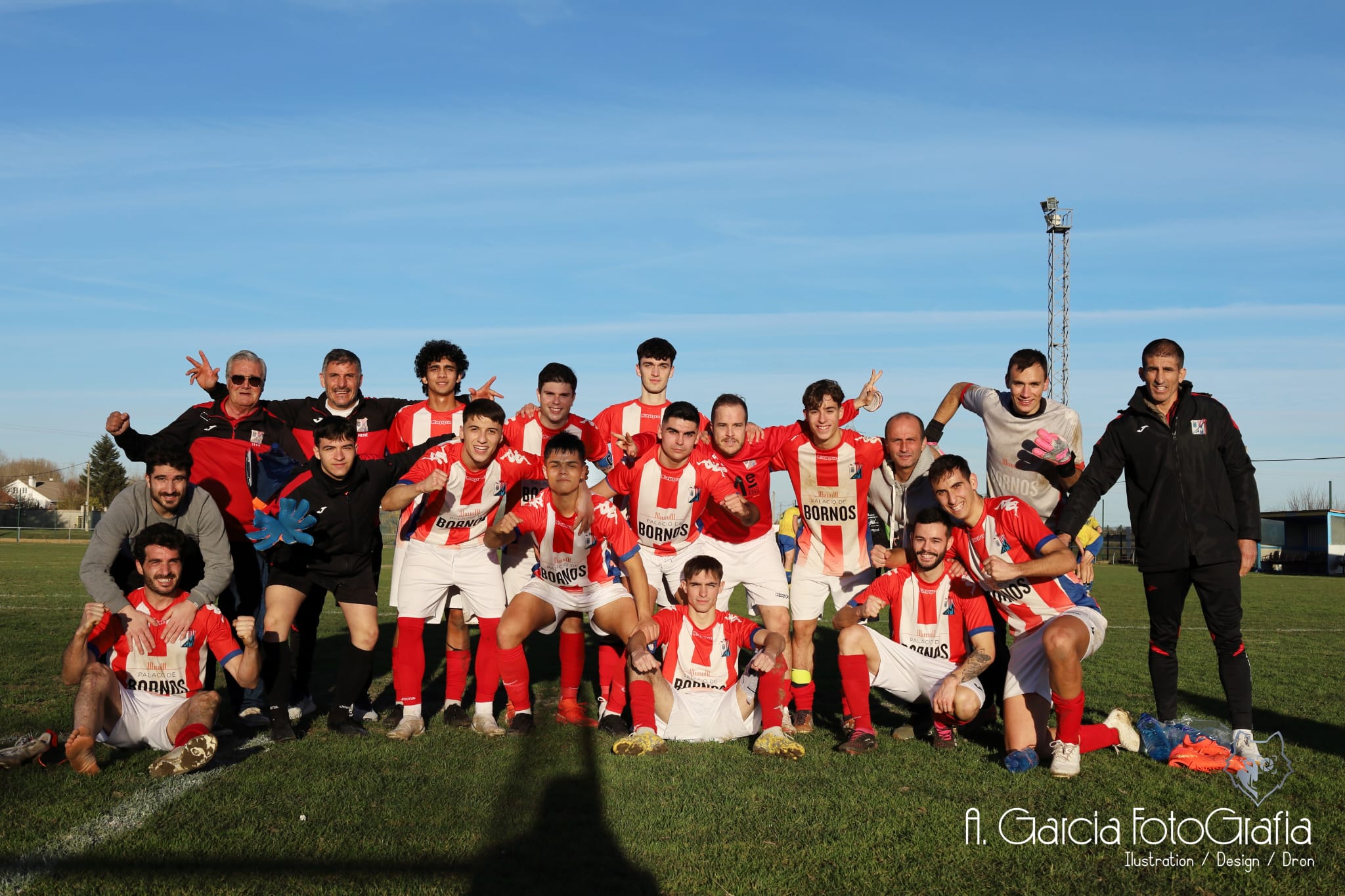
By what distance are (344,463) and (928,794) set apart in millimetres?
3609

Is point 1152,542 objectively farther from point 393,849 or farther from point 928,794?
point 393,849

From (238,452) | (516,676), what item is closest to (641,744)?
(516,676)

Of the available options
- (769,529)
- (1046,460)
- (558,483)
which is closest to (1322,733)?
(1046,460)

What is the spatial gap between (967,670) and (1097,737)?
0.73 m

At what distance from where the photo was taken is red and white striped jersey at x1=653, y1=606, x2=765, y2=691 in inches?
222

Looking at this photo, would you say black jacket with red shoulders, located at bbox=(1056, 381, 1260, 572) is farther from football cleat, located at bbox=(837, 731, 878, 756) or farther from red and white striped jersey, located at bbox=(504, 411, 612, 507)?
red and white striped jersey, located at bbox=(504, 411, 612, 507)

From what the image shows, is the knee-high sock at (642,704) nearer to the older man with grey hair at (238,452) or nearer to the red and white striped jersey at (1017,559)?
the red and white striped jersey at (1017,559)

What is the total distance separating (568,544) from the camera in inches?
240

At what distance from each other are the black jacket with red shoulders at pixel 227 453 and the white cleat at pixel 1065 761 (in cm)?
463

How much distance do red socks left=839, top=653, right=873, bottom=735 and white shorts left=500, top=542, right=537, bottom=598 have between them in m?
2.12

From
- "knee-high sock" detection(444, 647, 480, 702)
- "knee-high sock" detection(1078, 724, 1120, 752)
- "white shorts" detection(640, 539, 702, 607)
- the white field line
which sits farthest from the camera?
"knee-high sock" detection(444, 647, 480, 702)

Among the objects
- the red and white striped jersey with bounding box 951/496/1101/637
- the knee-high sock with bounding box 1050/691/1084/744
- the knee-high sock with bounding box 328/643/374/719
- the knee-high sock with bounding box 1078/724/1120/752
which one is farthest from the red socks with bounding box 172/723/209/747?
the knee-high sock with bounding box 1078/724/1120/752

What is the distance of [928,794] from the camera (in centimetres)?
448

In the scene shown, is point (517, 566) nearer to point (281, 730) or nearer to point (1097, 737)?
point (281, 730)
